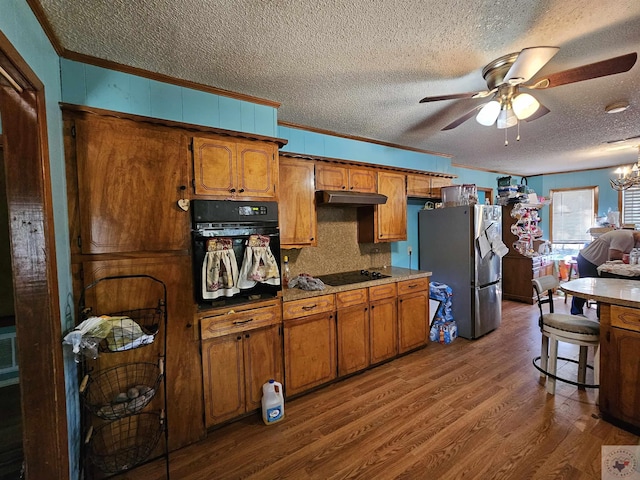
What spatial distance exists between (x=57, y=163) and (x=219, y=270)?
104 centimetres

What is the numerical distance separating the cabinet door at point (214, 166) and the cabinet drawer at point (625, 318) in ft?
9.30

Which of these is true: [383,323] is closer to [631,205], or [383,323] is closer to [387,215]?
[387,215]

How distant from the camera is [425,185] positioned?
385cm

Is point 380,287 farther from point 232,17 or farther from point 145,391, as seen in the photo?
point 232,17

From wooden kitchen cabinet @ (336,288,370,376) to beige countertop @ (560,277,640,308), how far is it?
5.50 feet

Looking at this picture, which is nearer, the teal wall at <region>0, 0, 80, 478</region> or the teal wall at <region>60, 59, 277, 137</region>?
the teal wall at <region>0, 0, 80, 478</region>

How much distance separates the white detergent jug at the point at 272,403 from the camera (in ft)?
7.11

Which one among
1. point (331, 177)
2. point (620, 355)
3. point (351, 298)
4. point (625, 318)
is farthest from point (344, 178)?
point (620, 355)

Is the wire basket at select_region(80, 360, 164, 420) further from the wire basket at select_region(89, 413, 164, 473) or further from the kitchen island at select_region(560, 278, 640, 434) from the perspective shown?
the kitchen island at select_region(560, 278, 640, 434)

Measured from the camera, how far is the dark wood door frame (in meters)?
1.24

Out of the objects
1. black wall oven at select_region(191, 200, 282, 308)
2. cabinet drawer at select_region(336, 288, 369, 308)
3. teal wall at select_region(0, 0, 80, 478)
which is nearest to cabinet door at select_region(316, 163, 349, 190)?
black wall oven at select_region(191, 200, 282, 308)

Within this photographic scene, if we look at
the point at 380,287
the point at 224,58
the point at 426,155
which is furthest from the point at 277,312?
the point at 426,155

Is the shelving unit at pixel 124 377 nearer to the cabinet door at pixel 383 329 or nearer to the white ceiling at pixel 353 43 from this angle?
the white ceiling at pixel 353 43

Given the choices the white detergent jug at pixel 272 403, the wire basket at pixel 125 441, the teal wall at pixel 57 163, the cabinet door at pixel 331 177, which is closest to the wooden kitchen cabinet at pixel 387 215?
the cabinet door at pixel 331 177
